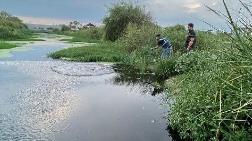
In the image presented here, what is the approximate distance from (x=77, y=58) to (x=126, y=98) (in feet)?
46.9

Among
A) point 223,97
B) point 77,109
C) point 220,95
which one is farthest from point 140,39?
→ point 220,95

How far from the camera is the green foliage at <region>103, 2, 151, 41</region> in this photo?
44.1 metres

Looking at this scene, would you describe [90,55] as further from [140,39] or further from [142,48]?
[142,48]

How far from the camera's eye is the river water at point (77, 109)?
10.6 m

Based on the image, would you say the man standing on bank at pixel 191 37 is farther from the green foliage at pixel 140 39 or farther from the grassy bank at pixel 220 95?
the green foliage at pixel 140 39

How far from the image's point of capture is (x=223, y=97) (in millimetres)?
8492

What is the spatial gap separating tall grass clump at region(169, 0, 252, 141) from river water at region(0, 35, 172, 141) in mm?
1295

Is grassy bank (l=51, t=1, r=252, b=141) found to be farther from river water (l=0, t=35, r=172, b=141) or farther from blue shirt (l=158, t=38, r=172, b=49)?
blue shirt (l=158, t=38, r=172, b=49)

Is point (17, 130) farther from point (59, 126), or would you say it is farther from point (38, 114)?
point (38, 114)

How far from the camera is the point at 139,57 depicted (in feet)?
82.9

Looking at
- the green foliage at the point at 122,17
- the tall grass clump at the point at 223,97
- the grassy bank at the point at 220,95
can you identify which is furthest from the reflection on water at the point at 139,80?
the green foliage at the point at 122,17

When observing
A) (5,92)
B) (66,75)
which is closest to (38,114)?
(5,92)

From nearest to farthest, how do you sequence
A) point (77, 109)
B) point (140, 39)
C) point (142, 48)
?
point (77, 109) → point (142, 48) → point (140, 39)

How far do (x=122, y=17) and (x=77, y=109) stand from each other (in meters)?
31.5
